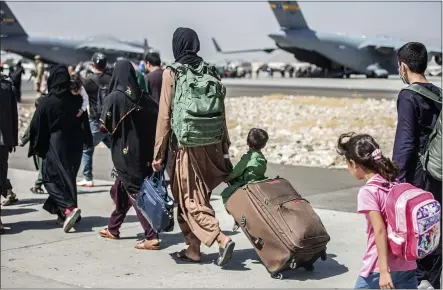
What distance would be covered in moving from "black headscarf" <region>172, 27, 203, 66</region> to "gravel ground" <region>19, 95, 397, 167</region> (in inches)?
268

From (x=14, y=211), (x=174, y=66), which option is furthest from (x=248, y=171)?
(x=14, y=211)

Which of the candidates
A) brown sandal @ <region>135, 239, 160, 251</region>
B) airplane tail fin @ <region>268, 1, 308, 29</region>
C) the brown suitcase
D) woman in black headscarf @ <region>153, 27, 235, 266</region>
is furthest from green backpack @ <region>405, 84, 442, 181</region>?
airplane tail fin @ <region>268, 1, 308, 29</region>

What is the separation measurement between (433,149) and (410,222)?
Result: 1.13m

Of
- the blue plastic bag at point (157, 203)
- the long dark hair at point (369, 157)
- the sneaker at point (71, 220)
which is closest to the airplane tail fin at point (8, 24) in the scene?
the sneaker at point (71, 220)

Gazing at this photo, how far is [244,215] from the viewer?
232 inches

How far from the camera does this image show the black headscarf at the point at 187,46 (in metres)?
6.09

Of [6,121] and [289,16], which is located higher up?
[289,16]

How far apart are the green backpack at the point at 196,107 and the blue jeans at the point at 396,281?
2.25m

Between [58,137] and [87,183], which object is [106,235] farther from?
[87,183]

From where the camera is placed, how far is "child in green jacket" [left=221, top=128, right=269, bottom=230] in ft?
20.1

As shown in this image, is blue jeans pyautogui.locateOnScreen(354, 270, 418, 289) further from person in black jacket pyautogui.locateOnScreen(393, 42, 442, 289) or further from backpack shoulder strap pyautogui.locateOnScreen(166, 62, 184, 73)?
backpack shoulder strap pyautogui.locateOnScreen(166, 62, 184, 73)

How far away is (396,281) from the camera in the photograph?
395cm

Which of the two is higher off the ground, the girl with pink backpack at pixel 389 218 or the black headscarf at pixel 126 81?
the black headscarf at pixel 126 81

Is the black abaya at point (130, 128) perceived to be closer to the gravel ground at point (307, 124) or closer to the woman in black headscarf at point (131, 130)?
the woman in black headscarf at point (131, 130)
